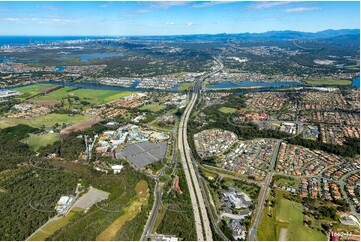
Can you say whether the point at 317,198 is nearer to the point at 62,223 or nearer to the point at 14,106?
the point at 62,223

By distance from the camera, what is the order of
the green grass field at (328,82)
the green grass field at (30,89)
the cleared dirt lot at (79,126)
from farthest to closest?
the green grass field at (328,82)
the green grass field at (30,89)
the cleared dirt lot at (79,126)

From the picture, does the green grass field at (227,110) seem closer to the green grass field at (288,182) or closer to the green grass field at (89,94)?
the green grass field at (89,94)

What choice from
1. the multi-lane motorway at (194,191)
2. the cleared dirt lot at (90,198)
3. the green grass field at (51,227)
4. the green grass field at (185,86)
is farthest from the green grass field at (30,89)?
Answer: the green grass field at (51,227)

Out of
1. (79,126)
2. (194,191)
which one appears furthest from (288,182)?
(79,126)

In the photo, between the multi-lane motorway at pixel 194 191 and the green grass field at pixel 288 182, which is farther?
the green grass field at pixel 288 182

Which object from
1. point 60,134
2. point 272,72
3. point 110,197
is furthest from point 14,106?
point 272,72
